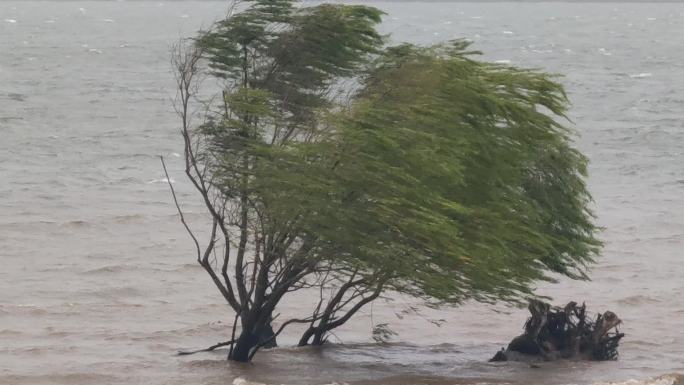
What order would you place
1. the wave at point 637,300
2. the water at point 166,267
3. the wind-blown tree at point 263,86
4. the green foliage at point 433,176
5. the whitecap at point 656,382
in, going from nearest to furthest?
the whitecap at point 656,382 < the green foliage at point 433,176 < the wind-blown tree at point 263,86 < the water at point 166,267 < the wave at point 637,300

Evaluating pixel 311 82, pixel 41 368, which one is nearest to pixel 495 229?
pixel 311 82

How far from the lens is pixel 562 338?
55.7 ft

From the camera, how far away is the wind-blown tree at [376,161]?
14.6 metres

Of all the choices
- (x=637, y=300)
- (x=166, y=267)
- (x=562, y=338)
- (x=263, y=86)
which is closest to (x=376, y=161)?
(x=263, y=86)

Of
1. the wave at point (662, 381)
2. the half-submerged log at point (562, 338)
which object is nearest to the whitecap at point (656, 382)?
the wave at point (662, 381)

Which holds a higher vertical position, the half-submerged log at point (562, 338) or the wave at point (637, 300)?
the wave at point (637, 300)

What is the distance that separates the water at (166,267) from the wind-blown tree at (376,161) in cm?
122

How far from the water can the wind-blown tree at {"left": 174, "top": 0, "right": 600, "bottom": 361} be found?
1.22 metres

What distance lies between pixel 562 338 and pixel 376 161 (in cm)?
400

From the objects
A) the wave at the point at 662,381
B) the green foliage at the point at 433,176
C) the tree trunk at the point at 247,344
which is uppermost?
the green foliage at the point at 433,176

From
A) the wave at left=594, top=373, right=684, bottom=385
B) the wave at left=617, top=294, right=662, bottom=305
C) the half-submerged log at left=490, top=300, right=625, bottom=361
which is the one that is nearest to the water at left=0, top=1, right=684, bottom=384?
the wave at left=617, top=294, right=662, bottom=305

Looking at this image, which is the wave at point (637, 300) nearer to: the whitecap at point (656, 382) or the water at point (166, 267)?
the water at point (166, 267)

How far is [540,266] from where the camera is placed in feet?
51.8

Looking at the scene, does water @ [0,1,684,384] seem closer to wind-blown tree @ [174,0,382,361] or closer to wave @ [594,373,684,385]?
wave @ [594,373,684,385]
